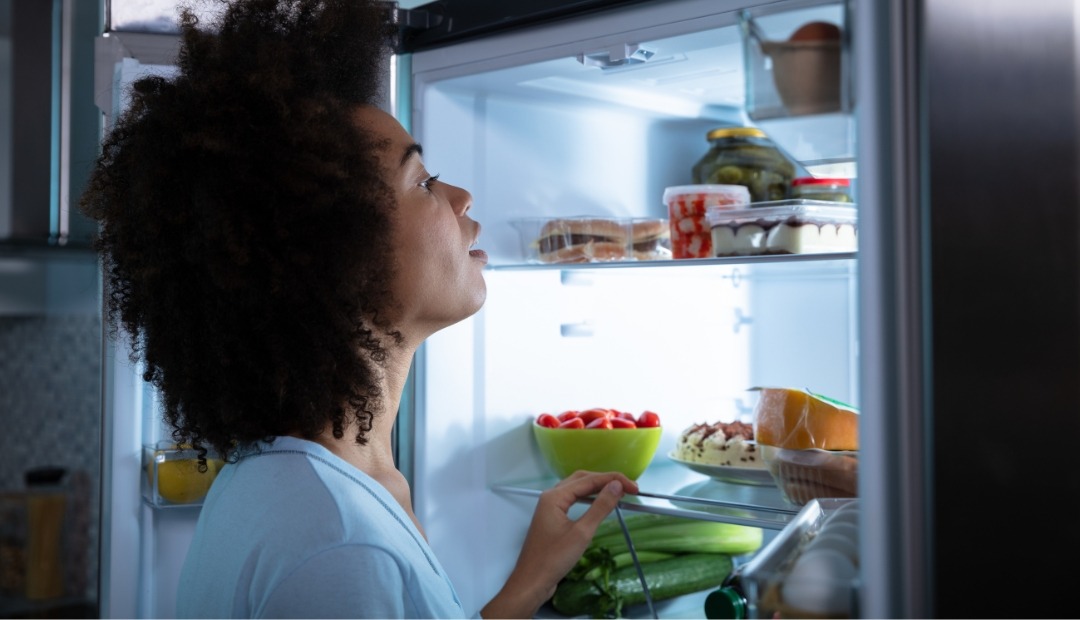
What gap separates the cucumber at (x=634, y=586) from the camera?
5.34 feet

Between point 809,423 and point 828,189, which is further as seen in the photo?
point 828,189

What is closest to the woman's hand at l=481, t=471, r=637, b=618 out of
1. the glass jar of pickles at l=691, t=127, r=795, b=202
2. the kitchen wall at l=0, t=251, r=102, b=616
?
the glass jar of pickles at l=691, t=127, r=795, b=202

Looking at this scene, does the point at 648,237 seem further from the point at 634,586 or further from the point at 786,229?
the point at 634,586

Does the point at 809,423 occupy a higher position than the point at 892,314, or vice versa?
the point at 892,314

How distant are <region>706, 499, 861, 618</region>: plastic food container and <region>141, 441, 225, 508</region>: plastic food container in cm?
86

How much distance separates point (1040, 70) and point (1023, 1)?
0.07 metres

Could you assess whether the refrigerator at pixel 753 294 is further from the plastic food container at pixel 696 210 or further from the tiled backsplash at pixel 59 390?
the tiled backsplash at pixel 59 390

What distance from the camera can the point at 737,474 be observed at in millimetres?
1542

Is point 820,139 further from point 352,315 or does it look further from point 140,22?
point 140,22

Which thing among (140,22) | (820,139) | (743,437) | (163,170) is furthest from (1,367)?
(820,139)

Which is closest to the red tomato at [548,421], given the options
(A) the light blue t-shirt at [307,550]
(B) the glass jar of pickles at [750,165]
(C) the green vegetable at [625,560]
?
(C) the green vegetable at [625,560]

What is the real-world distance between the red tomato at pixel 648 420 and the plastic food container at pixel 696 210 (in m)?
0.29

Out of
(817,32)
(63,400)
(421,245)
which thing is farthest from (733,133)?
(63,400)

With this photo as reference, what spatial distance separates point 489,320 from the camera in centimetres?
165
